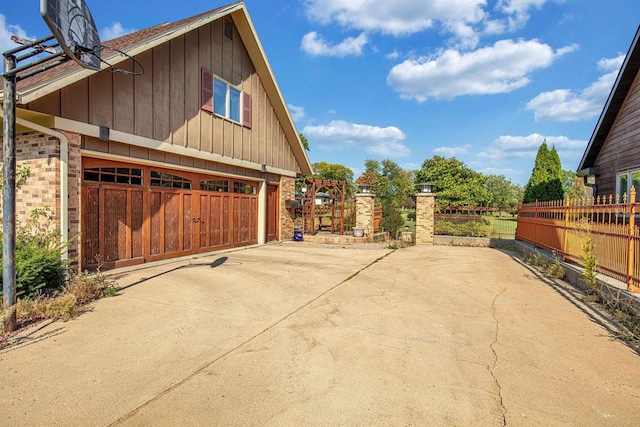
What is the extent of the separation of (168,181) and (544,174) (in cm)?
2067

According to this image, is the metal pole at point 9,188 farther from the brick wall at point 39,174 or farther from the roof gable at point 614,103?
the roof gable at point 614,103

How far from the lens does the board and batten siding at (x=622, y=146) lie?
1023 cm

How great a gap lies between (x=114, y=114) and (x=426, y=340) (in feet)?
25.3

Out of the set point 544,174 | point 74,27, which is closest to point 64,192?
point 74,27

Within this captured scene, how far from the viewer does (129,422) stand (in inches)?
105

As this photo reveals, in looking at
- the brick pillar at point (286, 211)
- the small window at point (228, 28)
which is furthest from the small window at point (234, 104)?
the brick pillar at point (286, 211)

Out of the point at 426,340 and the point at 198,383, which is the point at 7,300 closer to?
the point at 198,383

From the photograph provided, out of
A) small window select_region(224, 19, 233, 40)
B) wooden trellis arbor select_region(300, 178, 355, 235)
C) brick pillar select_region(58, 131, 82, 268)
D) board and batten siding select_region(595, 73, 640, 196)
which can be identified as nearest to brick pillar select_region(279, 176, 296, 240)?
wooden trellis arbor select_region(300, 178, 355, 235)

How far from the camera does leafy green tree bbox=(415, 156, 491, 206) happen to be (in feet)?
110

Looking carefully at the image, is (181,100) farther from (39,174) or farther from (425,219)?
(425,219)

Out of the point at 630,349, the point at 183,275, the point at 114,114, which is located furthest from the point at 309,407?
the point at 114,114

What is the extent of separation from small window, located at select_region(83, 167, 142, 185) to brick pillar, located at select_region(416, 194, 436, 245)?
1175 centimetres

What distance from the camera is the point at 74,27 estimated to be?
4.51 m

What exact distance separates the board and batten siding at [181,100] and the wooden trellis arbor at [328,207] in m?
2.63
